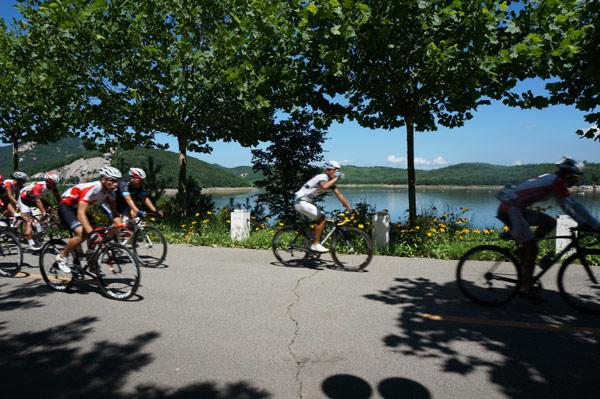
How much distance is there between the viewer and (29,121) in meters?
16.0

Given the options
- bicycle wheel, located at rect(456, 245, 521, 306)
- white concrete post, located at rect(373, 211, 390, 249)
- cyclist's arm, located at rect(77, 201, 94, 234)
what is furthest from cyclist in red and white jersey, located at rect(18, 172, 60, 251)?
bicycle wheel, located at rect(456, 245, 521, 306)

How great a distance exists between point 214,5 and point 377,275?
9.60 m

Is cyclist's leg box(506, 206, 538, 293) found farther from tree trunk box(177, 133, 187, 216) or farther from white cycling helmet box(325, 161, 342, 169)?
tree trunk box(177, 133, 187, 216)

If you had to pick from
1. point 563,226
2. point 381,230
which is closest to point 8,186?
point 381,230

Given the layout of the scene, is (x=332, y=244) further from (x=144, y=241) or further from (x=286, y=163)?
(x=286, y=163)

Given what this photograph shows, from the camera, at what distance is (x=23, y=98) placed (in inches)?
585

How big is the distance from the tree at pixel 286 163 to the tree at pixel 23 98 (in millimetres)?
6671

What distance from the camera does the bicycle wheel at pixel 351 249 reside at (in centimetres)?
698

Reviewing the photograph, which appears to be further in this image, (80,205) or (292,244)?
A: (292,244)

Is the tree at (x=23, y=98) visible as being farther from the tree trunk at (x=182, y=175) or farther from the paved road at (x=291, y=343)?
the paved road at (x=291, y=343)

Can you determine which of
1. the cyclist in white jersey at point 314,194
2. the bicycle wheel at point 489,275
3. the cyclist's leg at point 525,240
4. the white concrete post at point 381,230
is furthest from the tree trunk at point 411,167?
the cyclist's leg at point 525,240

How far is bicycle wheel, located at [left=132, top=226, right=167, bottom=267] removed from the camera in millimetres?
7789

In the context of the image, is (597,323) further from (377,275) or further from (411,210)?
(411,210)

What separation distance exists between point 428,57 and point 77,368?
315 inches
